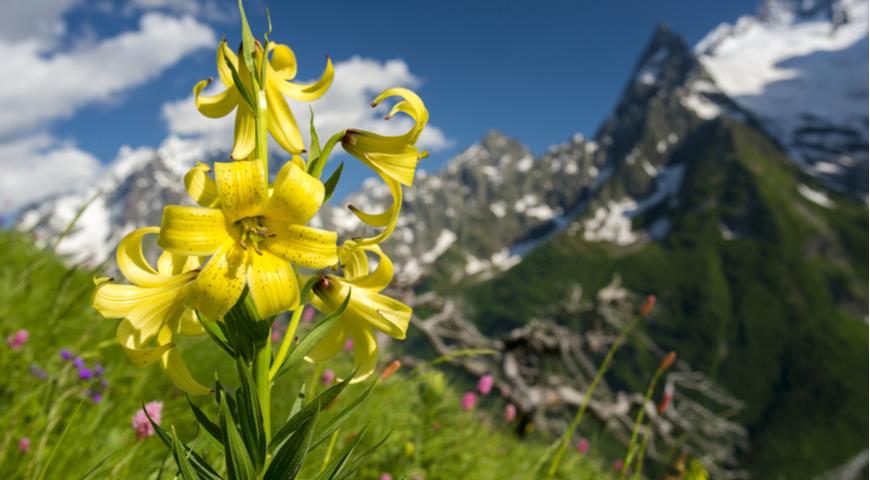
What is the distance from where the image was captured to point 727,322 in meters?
155

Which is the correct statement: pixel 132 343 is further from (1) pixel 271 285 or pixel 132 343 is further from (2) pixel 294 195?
(2) pixel 294 195

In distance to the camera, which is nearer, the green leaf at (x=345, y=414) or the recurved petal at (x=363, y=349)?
the green leaf at (x=345, y=414)

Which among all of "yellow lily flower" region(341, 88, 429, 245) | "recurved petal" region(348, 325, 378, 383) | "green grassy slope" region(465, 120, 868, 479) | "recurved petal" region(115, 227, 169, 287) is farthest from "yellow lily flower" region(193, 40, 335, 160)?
"green grassy slope" region(465, 120, 868, 479)

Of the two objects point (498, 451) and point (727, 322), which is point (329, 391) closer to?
point (498, 451)

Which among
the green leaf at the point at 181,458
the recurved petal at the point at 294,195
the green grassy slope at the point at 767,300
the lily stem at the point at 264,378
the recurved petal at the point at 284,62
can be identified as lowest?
the green leaf at the point at 181,458

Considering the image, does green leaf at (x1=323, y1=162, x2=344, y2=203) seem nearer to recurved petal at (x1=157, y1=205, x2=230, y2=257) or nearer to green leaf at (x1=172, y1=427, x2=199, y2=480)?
recurved petal at (x1=157, y1=205, x2=230, y2=257)

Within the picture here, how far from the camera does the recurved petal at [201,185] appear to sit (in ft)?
4.67

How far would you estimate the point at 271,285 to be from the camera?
1.32 meters

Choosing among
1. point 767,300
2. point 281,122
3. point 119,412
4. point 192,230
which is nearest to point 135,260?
point 192,230

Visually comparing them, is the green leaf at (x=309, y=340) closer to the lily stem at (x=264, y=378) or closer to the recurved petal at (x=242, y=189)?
the lily stem at (x=264, y=378)

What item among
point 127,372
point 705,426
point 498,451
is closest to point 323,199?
point 127,372

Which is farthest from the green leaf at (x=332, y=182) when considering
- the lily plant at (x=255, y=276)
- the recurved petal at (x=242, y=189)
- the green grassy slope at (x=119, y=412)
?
the green grassy slope at (x=119, y=412)

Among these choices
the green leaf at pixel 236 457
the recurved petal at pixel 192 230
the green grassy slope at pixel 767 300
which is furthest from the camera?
the green grassy slope at pixel 767 300

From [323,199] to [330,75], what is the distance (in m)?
0.49
